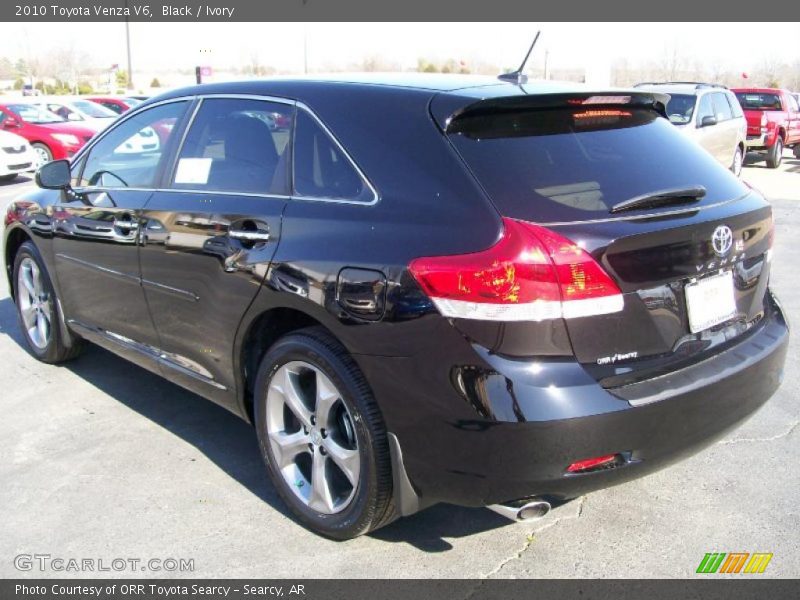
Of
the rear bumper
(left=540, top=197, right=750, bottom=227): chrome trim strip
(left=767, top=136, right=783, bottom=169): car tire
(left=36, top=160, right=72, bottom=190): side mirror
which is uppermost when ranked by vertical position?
(left=540, top=197, right=750, bottom=227): chrome trim strip

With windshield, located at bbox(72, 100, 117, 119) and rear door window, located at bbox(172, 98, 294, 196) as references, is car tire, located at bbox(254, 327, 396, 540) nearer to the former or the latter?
rear door window, located at bbox(172, 98, 294, 196)

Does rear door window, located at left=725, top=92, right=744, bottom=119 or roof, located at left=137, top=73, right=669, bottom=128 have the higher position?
roof, located at left=137, top=73, right=669, bottom=128

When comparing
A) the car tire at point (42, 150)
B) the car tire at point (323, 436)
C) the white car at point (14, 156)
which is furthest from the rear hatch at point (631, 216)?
the car tire at point (42, 150)

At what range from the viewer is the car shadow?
3.22 m

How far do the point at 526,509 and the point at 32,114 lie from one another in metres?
18.9

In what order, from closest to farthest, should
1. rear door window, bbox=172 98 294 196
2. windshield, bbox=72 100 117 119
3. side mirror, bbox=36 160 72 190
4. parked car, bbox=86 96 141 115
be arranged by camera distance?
1. rear door window, bbox=172 98 294 196
2. side mirror, bbox=36 160 72 190
3. windshield, bbox=72 100 117 119
4. parked car, bbox=86 96 141 115

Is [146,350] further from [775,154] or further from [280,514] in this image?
[775,154]

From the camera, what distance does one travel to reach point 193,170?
374 centimetres

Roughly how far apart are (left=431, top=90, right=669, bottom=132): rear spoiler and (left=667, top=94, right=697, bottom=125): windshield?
1003 cm

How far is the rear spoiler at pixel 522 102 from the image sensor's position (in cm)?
282

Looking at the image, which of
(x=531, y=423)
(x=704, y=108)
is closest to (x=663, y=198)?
(x=531, y=423)

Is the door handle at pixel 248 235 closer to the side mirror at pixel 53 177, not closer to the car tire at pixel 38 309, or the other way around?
the side mirror at pixel 53 177

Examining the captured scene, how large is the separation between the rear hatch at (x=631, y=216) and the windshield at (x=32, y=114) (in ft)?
58.5

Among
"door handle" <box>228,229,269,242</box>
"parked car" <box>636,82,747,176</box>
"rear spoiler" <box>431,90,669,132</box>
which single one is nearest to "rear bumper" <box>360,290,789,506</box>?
"door handle" <box>228,229,269,242</box>
